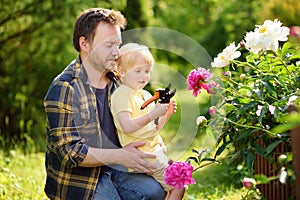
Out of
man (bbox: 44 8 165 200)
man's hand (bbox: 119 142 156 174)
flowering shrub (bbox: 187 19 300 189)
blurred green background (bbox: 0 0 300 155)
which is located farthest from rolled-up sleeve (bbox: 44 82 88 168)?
blurred green background (bbox: 0 0 300 155)

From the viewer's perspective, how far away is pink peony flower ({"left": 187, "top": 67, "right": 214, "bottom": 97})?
2.53 metres

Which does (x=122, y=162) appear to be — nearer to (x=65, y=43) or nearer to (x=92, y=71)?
→ (x=92, y=71)

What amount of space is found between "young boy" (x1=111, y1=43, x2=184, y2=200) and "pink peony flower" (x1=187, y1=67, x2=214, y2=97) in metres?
0.19

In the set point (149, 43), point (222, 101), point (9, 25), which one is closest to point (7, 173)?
point (222, 101)

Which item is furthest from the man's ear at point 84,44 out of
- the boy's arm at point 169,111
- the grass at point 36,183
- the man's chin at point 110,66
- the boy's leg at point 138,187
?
the grass at point 36,183

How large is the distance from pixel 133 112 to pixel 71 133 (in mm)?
288

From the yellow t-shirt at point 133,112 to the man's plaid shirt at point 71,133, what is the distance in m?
0.09

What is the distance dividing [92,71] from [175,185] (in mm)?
693

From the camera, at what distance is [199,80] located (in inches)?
100

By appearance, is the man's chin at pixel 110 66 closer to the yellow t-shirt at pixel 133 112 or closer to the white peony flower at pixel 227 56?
the yellow t-shirt at pixel 133 112

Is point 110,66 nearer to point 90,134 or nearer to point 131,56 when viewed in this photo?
point 131,56

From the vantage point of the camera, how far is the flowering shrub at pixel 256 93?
245 centimetres

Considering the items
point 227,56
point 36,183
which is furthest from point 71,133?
point 36,183

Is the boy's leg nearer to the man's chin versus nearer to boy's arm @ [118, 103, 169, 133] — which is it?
boy's arm @ [118, 103, 169, 133]
